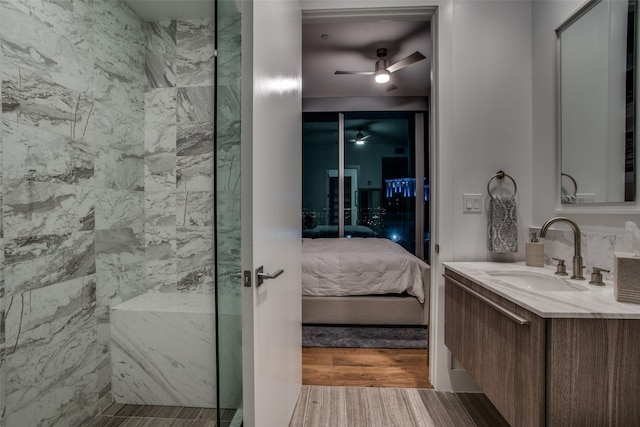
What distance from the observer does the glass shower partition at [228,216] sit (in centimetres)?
116

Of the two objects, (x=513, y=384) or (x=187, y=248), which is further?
(x=187, y=248)

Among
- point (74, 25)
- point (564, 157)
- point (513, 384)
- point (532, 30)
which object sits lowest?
point (513, 384)

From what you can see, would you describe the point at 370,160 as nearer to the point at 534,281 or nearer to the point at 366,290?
the point at 366,290

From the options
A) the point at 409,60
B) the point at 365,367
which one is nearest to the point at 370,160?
the point at 409,60

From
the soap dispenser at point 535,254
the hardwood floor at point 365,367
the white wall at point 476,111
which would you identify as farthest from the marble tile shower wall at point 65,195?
the soap dispenser at point 535,254

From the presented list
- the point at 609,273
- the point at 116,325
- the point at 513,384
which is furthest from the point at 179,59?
the point at 609,273

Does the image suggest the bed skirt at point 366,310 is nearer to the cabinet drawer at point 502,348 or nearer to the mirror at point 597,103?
the cabinet drawer at point 502,348

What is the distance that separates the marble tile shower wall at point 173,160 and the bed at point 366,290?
50.9 inches

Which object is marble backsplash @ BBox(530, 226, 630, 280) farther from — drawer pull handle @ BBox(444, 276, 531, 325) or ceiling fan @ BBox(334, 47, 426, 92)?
ceiling fan @ BBox(334, 47, 426, 92)

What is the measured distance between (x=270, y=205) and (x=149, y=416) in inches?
46.1

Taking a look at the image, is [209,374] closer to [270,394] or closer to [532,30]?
[270,394]

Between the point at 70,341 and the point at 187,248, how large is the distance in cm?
68

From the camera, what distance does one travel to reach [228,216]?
122 centimetres

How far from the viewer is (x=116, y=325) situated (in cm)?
156
